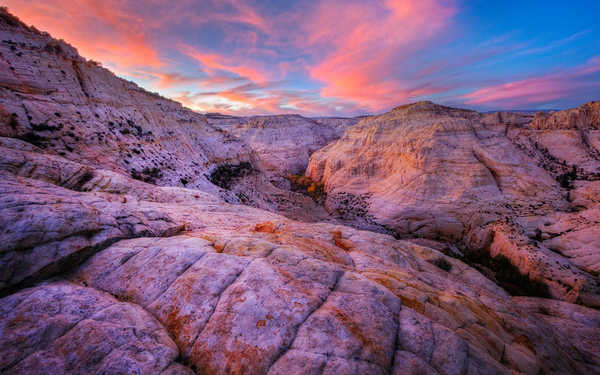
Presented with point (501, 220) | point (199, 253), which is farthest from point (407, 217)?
point (199, 253)

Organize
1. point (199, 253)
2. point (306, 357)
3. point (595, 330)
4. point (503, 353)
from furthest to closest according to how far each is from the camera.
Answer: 1. point (595, 330)
2. point (199, 253)
3. point (503, 353)
4. point (306, 357)

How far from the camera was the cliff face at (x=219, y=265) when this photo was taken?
4172 mm

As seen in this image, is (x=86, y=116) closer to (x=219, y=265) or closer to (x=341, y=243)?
(x=219, y=265)

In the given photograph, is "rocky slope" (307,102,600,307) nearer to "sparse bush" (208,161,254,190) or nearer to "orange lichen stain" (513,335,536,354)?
"orange lichen stain" (513,335,536,354)

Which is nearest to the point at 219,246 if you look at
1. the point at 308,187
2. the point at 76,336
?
the point at 76,336

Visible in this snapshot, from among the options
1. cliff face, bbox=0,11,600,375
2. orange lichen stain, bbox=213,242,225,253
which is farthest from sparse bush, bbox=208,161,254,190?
orange lichen stain, bbox=213,242,225,253

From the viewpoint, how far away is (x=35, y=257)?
5.12 m

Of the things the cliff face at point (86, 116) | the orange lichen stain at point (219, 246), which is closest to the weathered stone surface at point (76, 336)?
the orange lichen stain at point (219, 246)

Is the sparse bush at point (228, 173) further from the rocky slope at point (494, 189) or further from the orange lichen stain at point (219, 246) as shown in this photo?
the orange lichen stain at point (219, 246)

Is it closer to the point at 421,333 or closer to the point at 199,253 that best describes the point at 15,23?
the point at 199,253

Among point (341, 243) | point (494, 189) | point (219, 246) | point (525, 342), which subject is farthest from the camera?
point (494, 189)

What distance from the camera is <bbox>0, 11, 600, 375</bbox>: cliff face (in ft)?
13.7

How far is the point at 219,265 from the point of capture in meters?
6.03

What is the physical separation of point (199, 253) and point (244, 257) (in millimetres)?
1378
